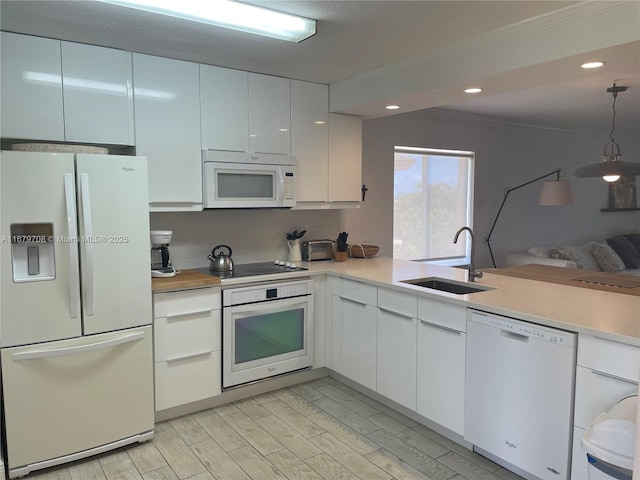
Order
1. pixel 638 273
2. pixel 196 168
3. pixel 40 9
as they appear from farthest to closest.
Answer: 1. pixel 638 273
2. pixel 196 168
3. pixel 40 9

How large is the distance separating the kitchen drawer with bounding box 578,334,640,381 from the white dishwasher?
4 centimetres

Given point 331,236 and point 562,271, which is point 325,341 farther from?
point 562,271

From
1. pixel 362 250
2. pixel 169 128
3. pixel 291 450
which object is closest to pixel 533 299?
pixel 291 450

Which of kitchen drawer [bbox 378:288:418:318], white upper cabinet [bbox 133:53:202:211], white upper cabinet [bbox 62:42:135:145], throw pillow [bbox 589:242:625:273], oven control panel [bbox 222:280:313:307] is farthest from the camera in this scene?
throw pillow [bbox 589:242:625:273]

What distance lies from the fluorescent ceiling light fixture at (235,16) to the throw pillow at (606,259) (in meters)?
5.65

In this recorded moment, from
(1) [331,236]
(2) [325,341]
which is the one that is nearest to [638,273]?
(1) [331,236]

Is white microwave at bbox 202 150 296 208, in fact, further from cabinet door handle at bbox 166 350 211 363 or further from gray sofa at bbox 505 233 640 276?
gray sofa at bbox 505 233 640 276

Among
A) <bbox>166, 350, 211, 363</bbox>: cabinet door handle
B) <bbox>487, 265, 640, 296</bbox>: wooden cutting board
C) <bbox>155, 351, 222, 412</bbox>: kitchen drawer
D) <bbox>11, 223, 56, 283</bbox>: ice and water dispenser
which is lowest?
<bbox>155, 351, 222, 412</bbox>: kitchen drawer

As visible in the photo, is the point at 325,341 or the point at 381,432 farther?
the point at 325,341

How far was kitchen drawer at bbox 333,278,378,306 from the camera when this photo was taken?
10.2 ft

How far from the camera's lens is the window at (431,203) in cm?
500

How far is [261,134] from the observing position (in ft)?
11.3

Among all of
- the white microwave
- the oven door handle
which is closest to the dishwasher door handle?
the oven door handle

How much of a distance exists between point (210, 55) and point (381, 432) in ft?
8.63
